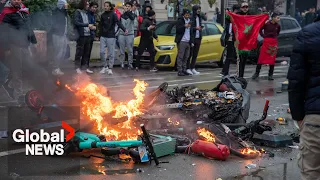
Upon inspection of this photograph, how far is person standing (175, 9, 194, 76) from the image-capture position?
1346cm

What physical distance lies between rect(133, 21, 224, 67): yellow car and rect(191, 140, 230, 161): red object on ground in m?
8.90

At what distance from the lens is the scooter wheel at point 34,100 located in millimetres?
7387

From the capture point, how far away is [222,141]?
6.12 m

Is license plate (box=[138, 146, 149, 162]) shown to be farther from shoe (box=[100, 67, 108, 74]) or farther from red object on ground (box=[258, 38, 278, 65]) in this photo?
red object on ground (box=[258, 38, 278, 65])

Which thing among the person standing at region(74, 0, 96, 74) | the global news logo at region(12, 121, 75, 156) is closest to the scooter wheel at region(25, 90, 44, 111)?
the global news logo at region(12, 121, 75, 156)

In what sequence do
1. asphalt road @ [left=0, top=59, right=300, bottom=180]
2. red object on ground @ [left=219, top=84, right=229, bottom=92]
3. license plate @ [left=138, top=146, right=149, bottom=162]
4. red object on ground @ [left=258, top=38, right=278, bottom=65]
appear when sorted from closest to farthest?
asphalt road @ [left=0, top=59, right=300, bottom=180]
license plate @ [left=138, top=146, right=149, bottom=162]
red object on ground @ [left=219, top=84, right=229, bottom=92]
red object on ground @ [left=258, top=38, right=278, bottom=65]

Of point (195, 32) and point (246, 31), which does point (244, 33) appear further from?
point (195, 32)

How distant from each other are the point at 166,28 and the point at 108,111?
9760 mm

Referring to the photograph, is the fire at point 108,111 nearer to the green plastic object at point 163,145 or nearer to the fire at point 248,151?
the green plastic object at point 163,145

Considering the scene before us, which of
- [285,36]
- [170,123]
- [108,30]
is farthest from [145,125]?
[285,36]

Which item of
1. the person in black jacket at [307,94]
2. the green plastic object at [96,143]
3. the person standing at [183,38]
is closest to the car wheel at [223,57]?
the person standing at [183,38]

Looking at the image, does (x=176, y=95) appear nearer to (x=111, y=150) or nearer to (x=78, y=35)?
(x=111, y=150)

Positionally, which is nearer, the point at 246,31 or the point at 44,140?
the point at 44,140

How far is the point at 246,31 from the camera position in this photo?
41.1 feet
